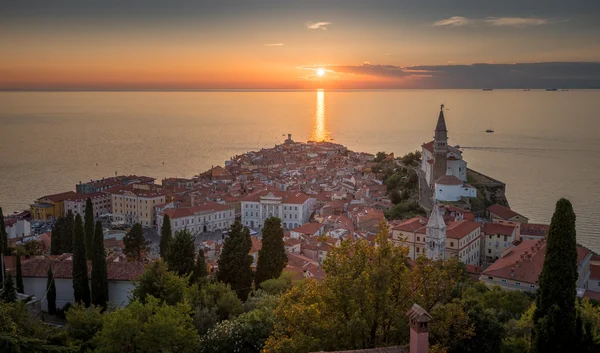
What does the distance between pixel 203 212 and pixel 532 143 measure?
58.5 m

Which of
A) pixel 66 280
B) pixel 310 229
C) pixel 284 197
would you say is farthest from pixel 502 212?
pixel 66 280

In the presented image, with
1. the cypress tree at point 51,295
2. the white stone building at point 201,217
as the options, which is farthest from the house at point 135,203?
the cypress tree at point 51,295

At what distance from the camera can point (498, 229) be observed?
1057 inches

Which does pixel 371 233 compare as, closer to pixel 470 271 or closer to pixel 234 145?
pixel 470 271

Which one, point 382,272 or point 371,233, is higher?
point 382,272

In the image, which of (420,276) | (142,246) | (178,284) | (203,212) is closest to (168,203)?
(203,212)

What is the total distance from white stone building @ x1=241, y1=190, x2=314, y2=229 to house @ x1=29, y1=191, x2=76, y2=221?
1404 cm

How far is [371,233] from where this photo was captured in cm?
3028

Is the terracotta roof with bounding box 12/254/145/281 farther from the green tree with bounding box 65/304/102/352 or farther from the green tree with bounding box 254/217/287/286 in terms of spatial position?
the green tree with bounding box 65/304/102/352

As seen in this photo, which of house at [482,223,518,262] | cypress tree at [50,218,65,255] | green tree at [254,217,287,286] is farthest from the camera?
house at [482,223,518,262]

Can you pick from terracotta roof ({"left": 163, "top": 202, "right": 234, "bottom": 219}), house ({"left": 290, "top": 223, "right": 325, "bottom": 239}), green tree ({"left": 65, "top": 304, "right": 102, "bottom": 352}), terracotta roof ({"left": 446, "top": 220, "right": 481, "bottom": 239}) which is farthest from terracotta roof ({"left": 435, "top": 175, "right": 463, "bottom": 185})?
green tree ({"left": 65, "top": 304, "right": 102, "bottom": 352})

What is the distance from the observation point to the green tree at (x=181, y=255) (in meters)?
15.6

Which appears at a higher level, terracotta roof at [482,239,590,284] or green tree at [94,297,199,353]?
green tree at [94,297,199,353]

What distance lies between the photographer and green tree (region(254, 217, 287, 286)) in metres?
17.1
